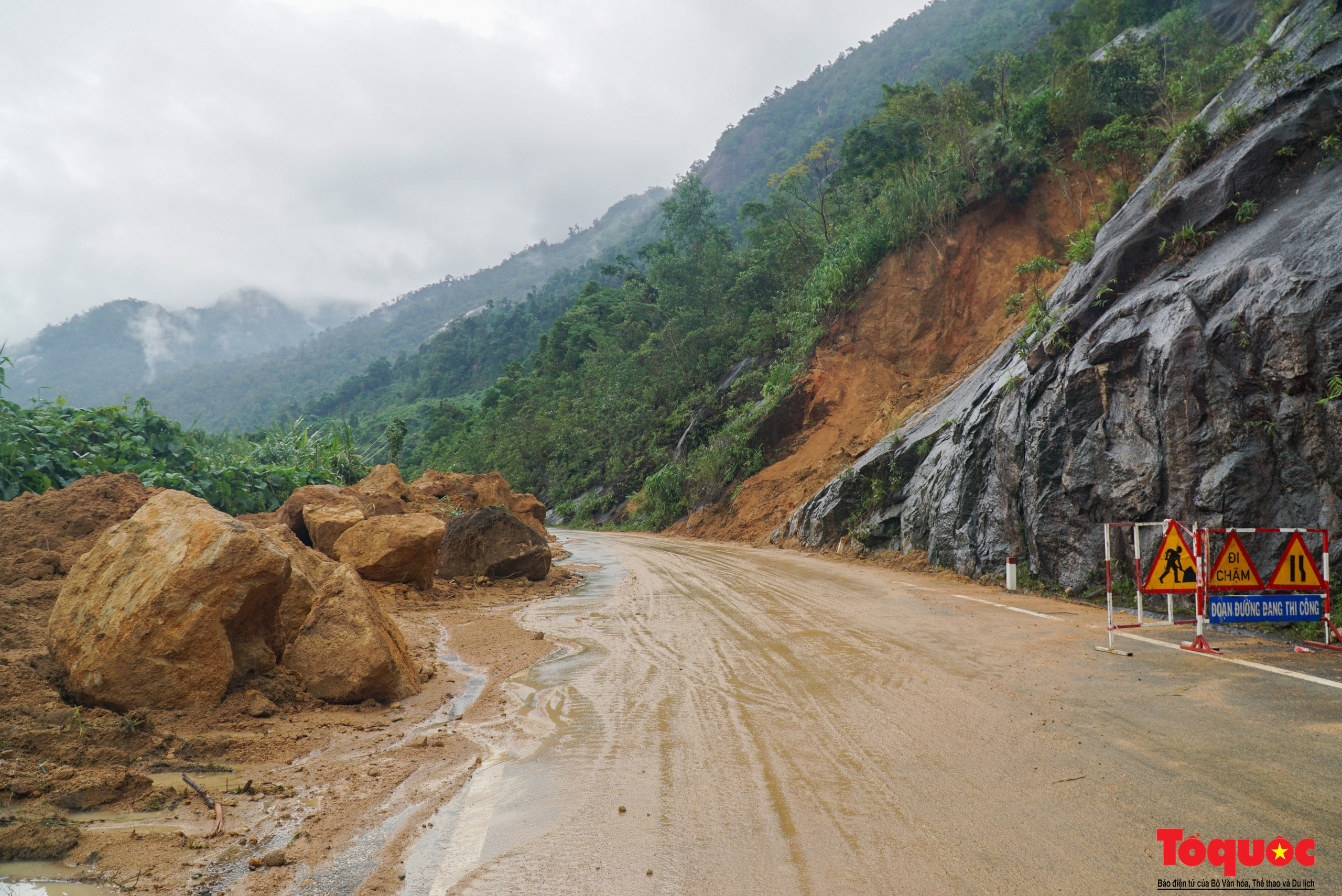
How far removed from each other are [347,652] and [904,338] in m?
23.5

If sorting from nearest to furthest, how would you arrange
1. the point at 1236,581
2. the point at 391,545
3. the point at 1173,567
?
the point at 1236,581
the point at 1173,567
the point at 391,545

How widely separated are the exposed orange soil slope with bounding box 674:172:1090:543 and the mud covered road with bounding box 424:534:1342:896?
Result: 15664 millimetres

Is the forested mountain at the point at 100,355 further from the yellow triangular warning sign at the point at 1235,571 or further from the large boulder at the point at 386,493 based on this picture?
the yellow triangular warning sign at the point at 1235,571

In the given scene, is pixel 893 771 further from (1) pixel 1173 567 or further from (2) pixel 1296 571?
(2) pixel 1296 571

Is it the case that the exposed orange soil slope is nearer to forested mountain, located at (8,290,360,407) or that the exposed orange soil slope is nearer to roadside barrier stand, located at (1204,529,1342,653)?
roadside barrier stand, located at (1204,529,1342,653)

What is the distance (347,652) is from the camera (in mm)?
5359

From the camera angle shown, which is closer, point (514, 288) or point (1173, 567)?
point (1173, 567)

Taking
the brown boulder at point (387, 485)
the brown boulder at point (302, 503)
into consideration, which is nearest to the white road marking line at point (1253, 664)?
the brown boulder at point (302, 503)

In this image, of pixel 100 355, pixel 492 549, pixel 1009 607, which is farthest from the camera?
pixel 100 355

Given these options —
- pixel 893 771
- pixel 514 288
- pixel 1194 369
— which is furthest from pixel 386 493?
pixel 514 288

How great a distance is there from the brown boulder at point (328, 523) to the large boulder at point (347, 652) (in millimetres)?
4855

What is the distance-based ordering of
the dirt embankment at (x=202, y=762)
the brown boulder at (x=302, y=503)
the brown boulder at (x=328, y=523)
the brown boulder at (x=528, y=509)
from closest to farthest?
the dirt embankment at (x=202, y=762)
the brown boulder at (x=328, y=523)
the brown boulder at (x=302, y=503)
the brown boulder at (x=528, y=509)

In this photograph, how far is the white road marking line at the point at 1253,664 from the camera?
5.13 meters

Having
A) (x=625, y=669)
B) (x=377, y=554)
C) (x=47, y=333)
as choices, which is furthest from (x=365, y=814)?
(x=47, y=333)
